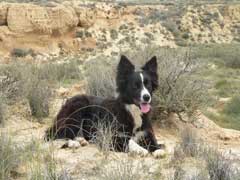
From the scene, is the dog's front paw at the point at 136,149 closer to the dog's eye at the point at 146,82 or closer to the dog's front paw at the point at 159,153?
the dog's front paw at the point at 159,153

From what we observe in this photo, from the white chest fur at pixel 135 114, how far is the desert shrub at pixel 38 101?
288 centimetres

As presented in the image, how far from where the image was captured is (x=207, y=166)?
5.39m

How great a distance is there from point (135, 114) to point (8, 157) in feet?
9.28

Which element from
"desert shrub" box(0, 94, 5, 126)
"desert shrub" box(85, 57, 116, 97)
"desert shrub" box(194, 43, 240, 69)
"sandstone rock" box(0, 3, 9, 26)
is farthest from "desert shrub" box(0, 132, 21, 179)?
"sandstone rock" box(0, 3, 9, 26)

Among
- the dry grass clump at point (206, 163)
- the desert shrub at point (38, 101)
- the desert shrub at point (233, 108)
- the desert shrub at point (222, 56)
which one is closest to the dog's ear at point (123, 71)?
the dry grass clump at point (206, 163)

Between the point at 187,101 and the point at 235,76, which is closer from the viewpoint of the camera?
the point at 187,101

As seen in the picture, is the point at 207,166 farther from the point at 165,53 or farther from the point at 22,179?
the point at 165,53

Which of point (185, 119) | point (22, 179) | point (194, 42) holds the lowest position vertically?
point (194, 42)

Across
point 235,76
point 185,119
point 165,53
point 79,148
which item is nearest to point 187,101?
point 185,119

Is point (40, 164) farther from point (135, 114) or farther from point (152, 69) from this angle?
point (152, 69)

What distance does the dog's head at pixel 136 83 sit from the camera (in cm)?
762

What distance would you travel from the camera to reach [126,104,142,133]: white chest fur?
772 centimetres

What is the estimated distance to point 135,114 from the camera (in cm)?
775

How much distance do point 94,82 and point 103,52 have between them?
92.2ft
